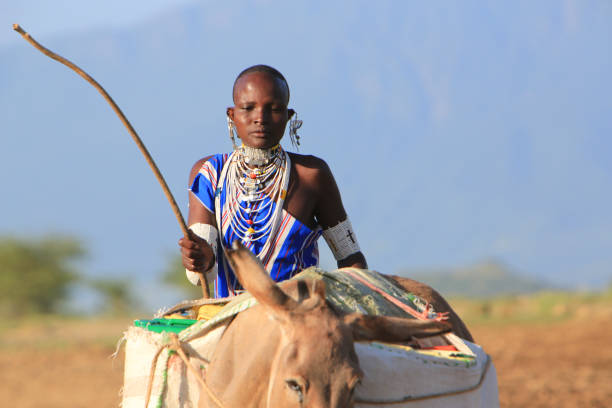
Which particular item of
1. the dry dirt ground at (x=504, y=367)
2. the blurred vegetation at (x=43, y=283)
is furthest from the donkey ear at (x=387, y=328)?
the blurred vegetation at (x=43, y=283)

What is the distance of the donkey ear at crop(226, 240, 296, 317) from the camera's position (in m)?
2.59

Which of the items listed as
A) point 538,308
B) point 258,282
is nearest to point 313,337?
point 258,282

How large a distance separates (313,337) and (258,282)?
232 mm

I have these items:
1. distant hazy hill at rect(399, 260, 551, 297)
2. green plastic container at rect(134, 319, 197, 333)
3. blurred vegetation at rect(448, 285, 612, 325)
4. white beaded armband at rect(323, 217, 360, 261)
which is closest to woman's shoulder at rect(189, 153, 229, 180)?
white beaded armband at rect(323, 217, 360, 261)

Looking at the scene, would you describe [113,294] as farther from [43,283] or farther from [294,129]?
[294,129]

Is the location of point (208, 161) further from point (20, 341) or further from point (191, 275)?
point (20, 341)

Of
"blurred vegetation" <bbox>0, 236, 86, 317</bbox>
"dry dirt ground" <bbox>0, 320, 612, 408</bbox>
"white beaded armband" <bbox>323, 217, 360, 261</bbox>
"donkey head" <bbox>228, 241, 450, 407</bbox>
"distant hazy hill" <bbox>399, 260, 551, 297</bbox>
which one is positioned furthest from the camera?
A: "distant hazy hill" <bbox>399, 260, 551, 297</bbox>

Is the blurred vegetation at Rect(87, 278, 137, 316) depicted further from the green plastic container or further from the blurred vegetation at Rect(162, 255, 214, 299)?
the green plastic container

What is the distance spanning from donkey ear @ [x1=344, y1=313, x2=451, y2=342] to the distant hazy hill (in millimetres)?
56482

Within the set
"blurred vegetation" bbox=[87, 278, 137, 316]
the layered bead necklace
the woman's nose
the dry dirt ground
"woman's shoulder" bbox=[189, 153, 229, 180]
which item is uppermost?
"blurred vegetation" bbox=[87, 278, 137, 316]

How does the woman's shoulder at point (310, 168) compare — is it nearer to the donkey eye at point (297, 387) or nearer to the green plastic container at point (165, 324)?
the green plastic container at point (165, 324)

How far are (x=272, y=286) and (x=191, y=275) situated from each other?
3.98 feet

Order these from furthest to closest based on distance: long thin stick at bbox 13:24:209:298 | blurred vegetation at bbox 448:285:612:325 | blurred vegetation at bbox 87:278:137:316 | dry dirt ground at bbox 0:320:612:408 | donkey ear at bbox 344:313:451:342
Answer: blurred vegetation at bbox 87:278:137:316, blurred vegetation at bbox 448:285:612:325, dry dirt ground at bbox 0:320:612:408, long thin stick at bbox 13:24:209:298, donkey ear at bbox 344:313:451:342

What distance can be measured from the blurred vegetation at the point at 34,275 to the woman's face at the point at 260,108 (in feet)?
82.4
